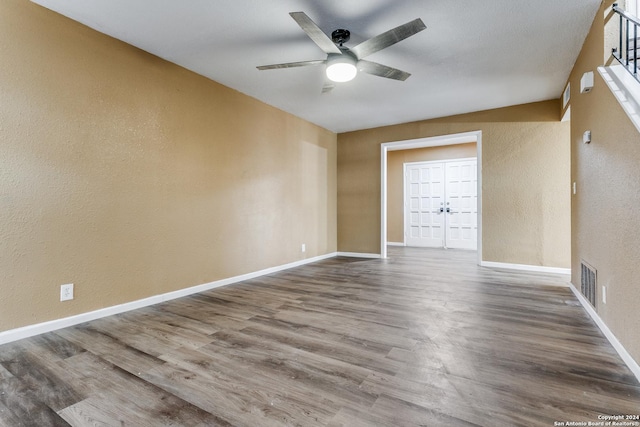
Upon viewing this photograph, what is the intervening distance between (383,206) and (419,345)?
401cm

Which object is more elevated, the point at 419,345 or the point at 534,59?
the point at 534,59

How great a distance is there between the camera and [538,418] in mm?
1325

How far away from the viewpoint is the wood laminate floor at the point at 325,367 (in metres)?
1.39

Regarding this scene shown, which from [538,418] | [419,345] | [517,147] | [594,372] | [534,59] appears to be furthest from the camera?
[517,147]

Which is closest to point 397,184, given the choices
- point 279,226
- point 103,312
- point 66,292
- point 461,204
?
point 461,204

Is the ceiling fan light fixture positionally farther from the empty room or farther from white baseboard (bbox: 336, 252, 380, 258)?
white baseboard (bbox: 336, 252, 380, 258)

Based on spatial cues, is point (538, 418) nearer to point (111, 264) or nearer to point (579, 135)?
point (579, 135)

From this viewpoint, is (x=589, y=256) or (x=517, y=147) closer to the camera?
(x=589, y=256)

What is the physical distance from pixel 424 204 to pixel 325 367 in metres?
6.70

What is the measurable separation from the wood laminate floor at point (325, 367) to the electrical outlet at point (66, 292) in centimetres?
26

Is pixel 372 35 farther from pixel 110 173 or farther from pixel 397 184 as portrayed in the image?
pixel 397 184

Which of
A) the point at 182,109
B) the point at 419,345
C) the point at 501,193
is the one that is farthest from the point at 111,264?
the point at 501,193

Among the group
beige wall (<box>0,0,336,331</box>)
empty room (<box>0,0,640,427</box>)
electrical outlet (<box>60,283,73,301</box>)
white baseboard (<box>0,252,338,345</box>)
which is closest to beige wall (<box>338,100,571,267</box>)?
empty room (<box>0,0,640,427</box>)

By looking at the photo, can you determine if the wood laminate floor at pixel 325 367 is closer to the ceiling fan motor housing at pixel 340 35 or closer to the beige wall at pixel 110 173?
the beige wall at pixel 110 173
